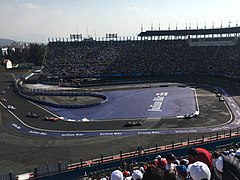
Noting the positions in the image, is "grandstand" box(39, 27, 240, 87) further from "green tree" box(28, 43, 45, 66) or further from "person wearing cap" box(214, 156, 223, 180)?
"person wearing cap" box(214, 156, 223, 180)

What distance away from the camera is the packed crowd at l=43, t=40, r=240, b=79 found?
93.1 m

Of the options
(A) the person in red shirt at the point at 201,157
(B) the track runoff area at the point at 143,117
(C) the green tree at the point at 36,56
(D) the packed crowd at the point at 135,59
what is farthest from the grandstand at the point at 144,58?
(A) the person in red shirt at the point at 201,157

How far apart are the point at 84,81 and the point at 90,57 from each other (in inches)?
887

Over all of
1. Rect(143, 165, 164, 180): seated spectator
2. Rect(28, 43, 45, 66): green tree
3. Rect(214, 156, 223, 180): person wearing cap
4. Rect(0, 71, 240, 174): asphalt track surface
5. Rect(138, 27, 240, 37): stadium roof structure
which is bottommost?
Rect(0, 71, 240, 174): asphalt track surface

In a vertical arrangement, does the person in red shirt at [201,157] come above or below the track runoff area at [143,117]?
above

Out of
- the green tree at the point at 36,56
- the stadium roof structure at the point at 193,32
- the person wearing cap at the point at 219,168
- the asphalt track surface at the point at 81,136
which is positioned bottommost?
the asphalt track surface at the point at 81,136

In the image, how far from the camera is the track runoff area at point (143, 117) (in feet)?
136

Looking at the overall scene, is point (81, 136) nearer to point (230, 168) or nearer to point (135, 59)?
point (230, 168)

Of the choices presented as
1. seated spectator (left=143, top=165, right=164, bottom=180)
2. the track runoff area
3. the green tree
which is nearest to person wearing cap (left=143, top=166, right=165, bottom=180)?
seated spectator (left=143, top=165, right=164, bottom=180)

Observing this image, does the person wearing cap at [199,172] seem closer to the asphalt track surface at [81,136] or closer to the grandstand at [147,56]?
the asphalt track surface at [81,136]

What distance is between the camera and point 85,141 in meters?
37.2

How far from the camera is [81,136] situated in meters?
39.5

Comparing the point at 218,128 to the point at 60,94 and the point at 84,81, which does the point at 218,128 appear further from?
the point at 84,81

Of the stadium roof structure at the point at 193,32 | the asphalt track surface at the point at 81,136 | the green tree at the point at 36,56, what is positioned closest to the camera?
the asphalt track surface at the point at 81,136
